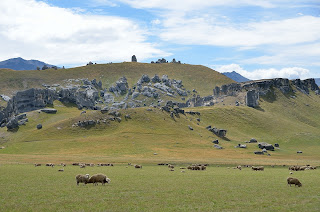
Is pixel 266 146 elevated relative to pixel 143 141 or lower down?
lower down

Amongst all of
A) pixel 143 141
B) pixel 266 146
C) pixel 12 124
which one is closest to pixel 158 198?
pixel 143 141

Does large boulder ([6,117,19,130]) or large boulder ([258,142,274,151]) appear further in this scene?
large boulder ([6,117,19,130])

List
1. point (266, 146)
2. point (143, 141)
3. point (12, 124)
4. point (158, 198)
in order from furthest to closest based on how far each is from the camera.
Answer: point (12, 124) < point (266, 146) < point (143, 141) < point (158, 198)

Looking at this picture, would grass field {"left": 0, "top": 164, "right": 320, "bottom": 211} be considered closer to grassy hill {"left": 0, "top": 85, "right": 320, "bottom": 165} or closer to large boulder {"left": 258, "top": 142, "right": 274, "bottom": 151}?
grassy hill {"left": 0, "top": 85, "right": 320, "bottom": 165}

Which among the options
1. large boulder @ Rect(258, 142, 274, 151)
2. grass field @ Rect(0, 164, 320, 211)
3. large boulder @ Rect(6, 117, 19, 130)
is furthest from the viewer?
large boulder @ Rect(6, 117, 19, 130)

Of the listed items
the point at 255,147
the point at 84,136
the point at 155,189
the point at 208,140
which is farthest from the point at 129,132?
the point at 155,189

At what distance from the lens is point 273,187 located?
130ft

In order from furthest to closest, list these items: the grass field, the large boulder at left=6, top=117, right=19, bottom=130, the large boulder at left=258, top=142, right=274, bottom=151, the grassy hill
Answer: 1. the large boulder at left=6, top=117, right=19, bottom=130
2. the large boulder at left=258, top=142, right=274, bottom=151
3. the grassy hill
4. the grass field

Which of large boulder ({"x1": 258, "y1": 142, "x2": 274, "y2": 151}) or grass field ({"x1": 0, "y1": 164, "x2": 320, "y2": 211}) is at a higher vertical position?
grass field ({"x1": 0, "y1": 164, "x2": 320, "y2": 211})

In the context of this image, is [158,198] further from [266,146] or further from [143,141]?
[266,146]

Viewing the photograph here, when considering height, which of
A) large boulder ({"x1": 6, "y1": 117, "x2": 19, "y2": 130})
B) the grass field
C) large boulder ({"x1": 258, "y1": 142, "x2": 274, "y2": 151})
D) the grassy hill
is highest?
the grass field

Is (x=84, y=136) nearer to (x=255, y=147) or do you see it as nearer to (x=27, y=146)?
(x=27, y=146)

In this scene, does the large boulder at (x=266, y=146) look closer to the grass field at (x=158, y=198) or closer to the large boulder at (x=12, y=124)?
the grass field at (x=158, y=198)

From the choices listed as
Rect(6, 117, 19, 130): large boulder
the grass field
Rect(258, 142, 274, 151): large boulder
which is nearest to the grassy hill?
Rect(258, 142, 274, 151): large boulder
